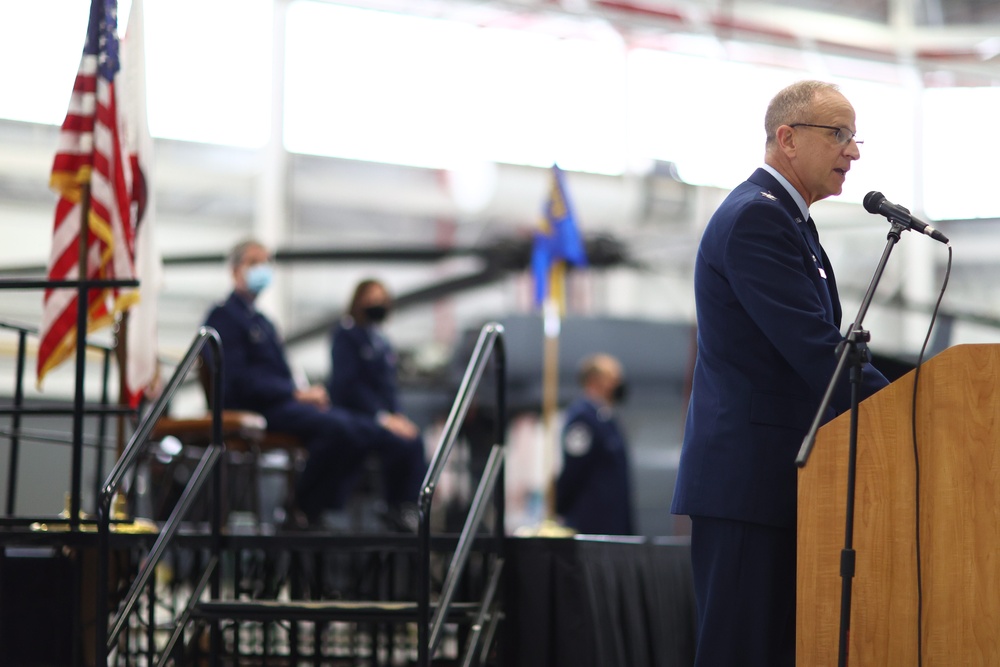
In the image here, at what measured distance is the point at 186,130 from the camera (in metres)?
10.6

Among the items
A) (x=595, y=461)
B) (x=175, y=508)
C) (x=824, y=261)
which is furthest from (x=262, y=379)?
(x=824, y=261)

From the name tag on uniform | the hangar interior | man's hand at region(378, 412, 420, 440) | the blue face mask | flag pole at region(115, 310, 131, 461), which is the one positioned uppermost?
the hangar interior

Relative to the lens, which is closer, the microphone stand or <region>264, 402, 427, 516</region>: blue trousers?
the microphone stand

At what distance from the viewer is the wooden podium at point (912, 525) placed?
90.0 inches

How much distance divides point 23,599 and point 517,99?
8579 mm

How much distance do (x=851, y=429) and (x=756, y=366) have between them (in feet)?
1.04

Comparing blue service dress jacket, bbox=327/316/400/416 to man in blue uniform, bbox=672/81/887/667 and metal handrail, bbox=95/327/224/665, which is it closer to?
metal handrail, bbox=95/327/224/665

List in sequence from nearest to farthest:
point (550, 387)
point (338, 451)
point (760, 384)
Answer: point (760, 384)
point (338, 451)
point (550, 387)

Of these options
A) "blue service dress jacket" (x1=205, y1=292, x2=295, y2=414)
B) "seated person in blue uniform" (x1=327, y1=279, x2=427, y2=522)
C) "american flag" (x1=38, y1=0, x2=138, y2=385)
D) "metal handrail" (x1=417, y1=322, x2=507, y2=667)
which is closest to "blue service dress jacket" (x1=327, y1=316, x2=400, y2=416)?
"seated person in blue uniform" (x1=327, y1=279, x2=427, y2=522)

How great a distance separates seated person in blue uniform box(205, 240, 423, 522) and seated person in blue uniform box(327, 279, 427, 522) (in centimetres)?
34

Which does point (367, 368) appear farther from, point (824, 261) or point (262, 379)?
point (824, 261)

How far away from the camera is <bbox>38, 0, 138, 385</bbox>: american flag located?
4055 millimetres

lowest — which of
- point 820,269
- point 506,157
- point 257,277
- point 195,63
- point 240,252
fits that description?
point 820,269

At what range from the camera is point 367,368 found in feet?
21.5
